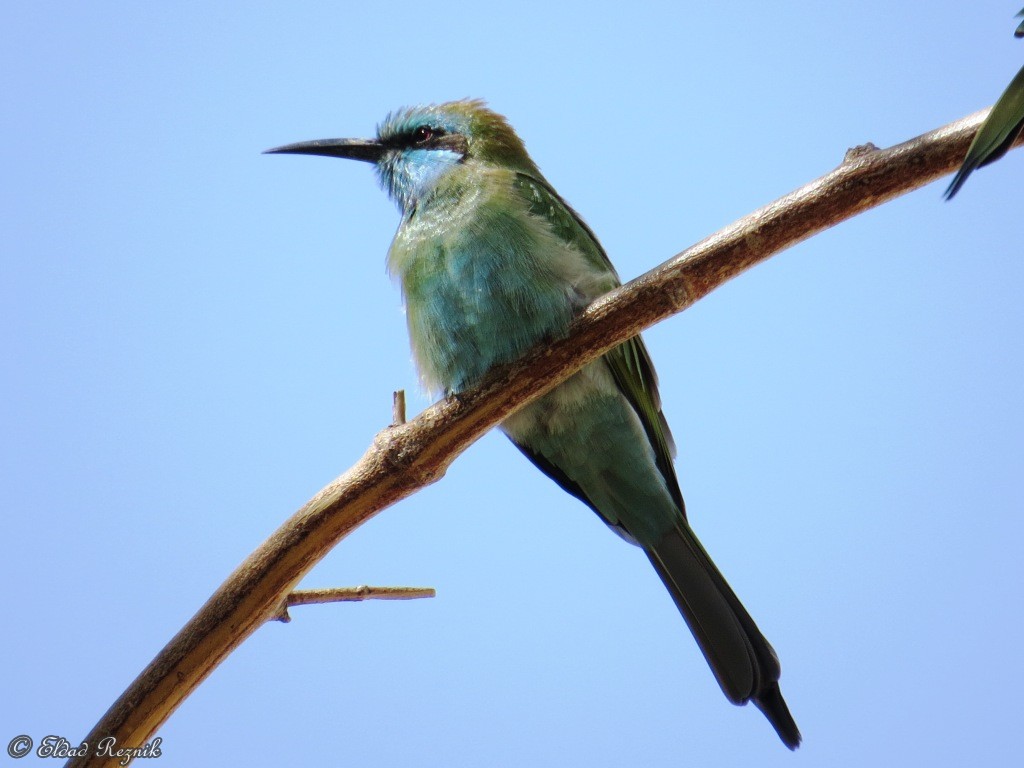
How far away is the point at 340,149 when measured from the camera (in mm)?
3867

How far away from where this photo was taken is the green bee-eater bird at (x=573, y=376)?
284 centimetres

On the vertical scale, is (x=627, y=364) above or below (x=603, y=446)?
above

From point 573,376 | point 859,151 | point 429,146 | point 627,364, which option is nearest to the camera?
point 859,151

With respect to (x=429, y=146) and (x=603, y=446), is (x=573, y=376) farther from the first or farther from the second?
(x=429, y=146)

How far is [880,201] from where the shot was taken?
2277 mm

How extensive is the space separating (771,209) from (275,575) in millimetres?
1396

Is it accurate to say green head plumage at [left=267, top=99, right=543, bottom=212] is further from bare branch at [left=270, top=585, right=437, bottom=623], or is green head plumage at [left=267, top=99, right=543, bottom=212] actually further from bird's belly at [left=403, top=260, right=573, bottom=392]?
bare branch at [left=270, top=585, right=437, bottom=623]

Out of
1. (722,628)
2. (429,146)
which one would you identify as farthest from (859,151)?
(429,146)

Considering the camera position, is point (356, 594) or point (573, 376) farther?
point (573, 376)

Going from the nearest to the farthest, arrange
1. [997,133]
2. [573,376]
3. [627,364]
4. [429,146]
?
[997,133]
[573,376]
[627,364]
[429,146]

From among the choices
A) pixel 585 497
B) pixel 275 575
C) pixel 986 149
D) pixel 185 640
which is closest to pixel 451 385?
pixel 585 497

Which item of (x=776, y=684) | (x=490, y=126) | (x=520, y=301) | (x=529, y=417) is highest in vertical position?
(x=490, y=126)

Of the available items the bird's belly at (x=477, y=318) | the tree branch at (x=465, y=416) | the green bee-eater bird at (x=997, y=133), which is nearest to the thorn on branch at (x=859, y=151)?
the tree branch at (x=465, y=416)

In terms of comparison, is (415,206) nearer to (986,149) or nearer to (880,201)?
(880,201)
